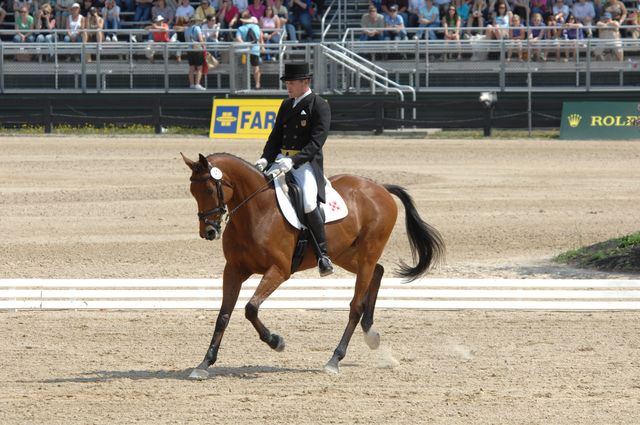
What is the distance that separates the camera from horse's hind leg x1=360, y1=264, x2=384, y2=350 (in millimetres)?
9977

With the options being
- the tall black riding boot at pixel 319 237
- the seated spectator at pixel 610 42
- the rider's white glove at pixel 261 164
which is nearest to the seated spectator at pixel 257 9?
the seated spectator at pixel 610 42

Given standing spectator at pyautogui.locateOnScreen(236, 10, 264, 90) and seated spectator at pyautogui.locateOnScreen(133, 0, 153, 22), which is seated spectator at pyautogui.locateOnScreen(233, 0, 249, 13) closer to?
standing spectator at pyautogui.locateOnScreen(236, 10, 264, 90)

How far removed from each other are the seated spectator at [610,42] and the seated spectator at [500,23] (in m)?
2.29

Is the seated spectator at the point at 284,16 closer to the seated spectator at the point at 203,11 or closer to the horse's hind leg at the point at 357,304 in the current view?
the seated spectator at the point at 203,11

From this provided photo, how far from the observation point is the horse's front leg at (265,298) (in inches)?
356

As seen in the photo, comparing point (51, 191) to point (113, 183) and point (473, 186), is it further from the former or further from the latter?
point (473, 186)

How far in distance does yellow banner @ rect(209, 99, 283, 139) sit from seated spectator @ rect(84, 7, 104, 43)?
427 cm

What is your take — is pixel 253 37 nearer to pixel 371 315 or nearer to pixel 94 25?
pixel 94 25

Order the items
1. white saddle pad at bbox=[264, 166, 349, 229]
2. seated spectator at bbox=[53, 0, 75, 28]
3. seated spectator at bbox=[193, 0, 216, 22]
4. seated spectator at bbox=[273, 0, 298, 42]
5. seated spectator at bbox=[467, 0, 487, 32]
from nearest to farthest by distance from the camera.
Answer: white saddle pad at bbox=[264, 166, 349, 229]
seated spectator at bbox=[467, 0, 487, 32]
seated spectator at bbox=[193, 0, 216, 22]
seated spectator at bbox=[273, 0, 298, 42]
seated spectator at bbox=[53, 0, 75, 28]

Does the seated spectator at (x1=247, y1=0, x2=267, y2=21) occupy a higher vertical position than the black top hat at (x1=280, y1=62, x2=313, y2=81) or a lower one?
higher

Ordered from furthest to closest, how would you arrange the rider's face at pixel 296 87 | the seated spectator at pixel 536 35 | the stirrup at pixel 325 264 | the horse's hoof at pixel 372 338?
1. the seated spectator at pixel 536 35
2. the horse's hoof at pixel 372 338
3. the rider's face at pixel 296 87
4. the stirrup at pixel 325 264

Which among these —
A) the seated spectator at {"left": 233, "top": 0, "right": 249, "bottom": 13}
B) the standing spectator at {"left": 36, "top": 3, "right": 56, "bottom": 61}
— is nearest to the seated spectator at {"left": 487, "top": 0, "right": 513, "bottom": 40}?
the seated spectator at {"left": 233, "top": 0, "right": 249, "bottom": 13}

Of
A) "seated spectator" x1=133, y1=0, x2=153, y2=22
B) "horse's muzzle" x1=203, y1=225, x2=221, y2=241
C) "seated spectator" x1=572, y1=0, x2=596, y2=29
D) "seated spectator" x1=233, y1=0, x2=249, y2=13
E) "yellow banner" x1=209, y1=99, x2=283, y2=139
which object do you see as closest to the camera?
"horse's muzzle" x1=203, y1=225, x2=221, y2=241

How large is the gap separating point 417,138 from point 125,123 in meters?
7.66
